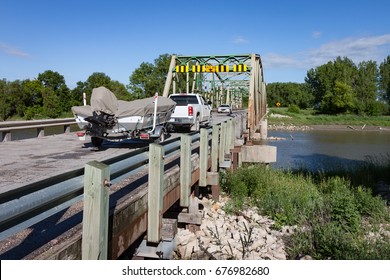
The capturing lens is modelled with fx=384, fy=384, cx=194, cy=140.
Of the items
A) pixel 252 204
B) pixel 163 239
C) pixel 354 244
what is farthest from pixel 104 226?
pixel 252 204

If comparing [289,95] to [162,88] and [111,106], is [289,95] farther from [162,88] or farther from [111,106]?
[111,106]

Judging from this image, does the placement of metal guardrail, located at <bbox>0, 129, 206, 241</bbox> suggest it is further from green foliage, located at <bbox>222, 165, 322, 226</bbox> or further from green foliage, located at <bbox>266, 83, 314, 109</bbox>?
green foliage, located at <bbox>266, 83, 314, 109</bbox>

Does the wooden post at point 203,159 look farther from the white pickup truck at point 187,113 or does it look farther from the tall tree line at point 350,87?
the tall tree line at point 350,87

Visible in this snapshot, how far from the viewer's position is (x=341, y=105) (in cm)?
9744

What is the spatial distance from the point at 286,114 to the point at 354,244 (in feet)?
317

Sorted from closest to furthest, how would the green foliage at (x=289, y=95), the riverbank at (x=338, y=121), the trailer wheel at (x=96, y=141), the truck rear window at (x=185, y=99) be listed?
the trailer wheel at (x=96, y=141) < the truck rear window at (x=185, y=99) < the riverbank at (x=338, y=121) < the green foliage at (x=289, y=95)

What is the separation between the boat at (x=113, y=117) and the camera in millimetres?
10477

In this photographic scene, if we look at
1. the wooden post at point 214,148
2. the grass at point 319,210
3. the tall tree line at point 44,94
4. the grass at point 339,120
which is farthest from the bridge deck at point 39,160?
A: the grass at point 339,120

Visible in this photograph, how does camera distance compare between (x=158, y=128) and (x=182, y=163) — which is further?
(x=158, y=128)

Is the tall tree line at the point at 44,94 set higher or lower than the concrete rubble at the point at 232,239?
higher

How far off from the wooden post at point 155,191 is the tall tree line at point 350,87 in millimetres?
99092

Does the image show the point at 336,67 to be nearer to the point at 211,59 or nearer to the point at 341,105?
the point at 341,105

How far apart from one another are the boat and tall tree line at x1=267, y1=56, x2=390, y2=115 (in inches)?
3702

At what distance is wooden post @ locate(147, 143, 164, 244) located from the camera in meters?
5.53
